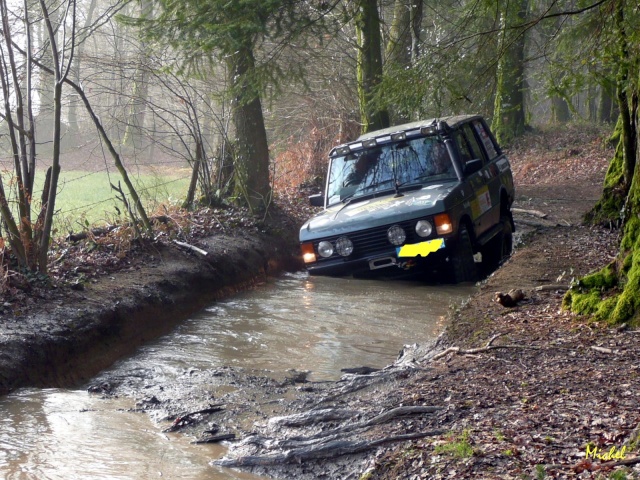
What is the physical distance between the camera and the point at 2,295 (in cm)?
845

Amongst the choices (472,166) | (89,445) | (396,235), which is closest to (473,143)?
(472,166)

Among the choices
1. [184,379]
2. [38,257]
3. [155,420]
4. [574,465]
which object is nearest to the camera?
[574,465]

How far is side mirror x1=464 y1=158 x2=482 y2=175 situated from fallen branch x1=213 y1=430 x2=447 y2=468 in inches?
255

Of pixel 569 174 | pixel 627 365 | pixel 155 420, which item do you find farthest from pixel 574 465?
pixel 569 174

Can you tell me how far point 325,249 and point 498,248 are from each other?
10.1 ft

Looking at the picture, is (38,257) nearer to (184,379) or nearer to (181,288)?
(181,288)

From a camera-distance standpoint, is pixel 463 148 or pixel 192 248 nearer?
pixel 463 148

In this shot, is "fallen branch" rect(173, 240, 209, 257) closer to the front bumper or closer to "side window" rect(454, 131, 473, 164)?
the front bumper

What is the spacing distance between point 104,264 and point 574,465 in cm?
795

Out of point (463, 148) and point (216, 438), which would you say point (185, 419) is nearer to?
point (216, 438)

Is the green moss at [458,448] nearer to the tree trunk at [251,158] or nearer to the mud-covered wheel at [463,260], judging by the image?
the mud-covered wheel at [463,260]

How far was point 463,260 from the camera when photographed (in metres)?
10.4

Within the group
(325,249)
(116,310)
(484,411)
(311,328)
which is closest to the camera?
(484,411)

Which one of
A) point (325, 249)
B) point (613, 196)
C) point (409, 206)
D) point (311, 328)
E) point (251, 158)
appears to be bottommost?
point (311, 328)
